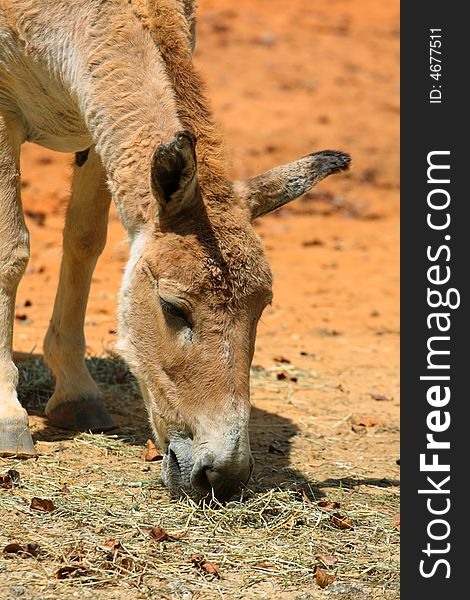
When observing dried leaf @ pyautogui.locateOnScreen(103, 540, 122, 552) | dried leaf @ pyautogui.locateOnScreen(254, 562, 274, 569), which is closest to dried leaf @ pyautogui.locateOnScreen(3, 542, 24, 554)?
dried leaf @ pyautogui.locateOnScreen(103, 540, 122, 552)

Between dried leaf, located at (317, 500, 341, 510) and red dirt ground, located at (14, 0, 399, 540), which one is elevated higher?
red dirt ground, located at (14, 0, 399, 540)

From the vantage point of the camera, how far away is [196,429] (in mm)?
5211

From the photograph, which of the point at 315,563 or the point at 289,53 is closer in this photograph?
the point at 315,563

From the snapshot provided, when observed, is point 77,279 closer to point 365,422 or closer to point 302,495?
point 365,422

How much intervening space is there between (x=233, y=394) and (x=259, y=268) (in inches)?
25.9

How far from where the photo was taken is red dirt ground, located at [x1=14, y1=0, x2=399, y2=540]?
27.8 feet

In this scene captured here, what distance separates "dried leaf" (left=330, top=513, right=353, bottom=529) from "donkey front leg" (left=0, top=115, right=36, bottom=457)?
72.8 inches

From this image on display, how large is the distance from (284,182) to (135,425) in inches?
94.7

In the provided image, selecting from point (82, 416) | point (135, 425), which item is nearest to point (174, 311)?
point (82, 416)

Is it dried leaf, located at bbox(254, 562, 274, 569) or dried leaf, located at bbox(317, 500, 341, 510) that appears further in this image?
dried leaf, located at bbox(317, 500, 341, 510)

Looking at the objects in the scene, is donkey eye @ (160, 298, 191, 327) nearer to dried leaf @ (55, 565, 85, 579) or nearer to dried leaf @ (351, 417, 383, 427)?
dried leaf @ (55, 565, 85, 579)

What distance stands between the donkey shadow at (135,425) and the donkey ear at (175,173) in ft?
5.71

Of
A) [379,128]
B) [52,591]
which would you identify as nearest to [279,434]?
[52,591]

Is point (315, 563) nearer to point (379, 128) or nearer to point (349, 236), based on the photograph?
point (349, 236)
